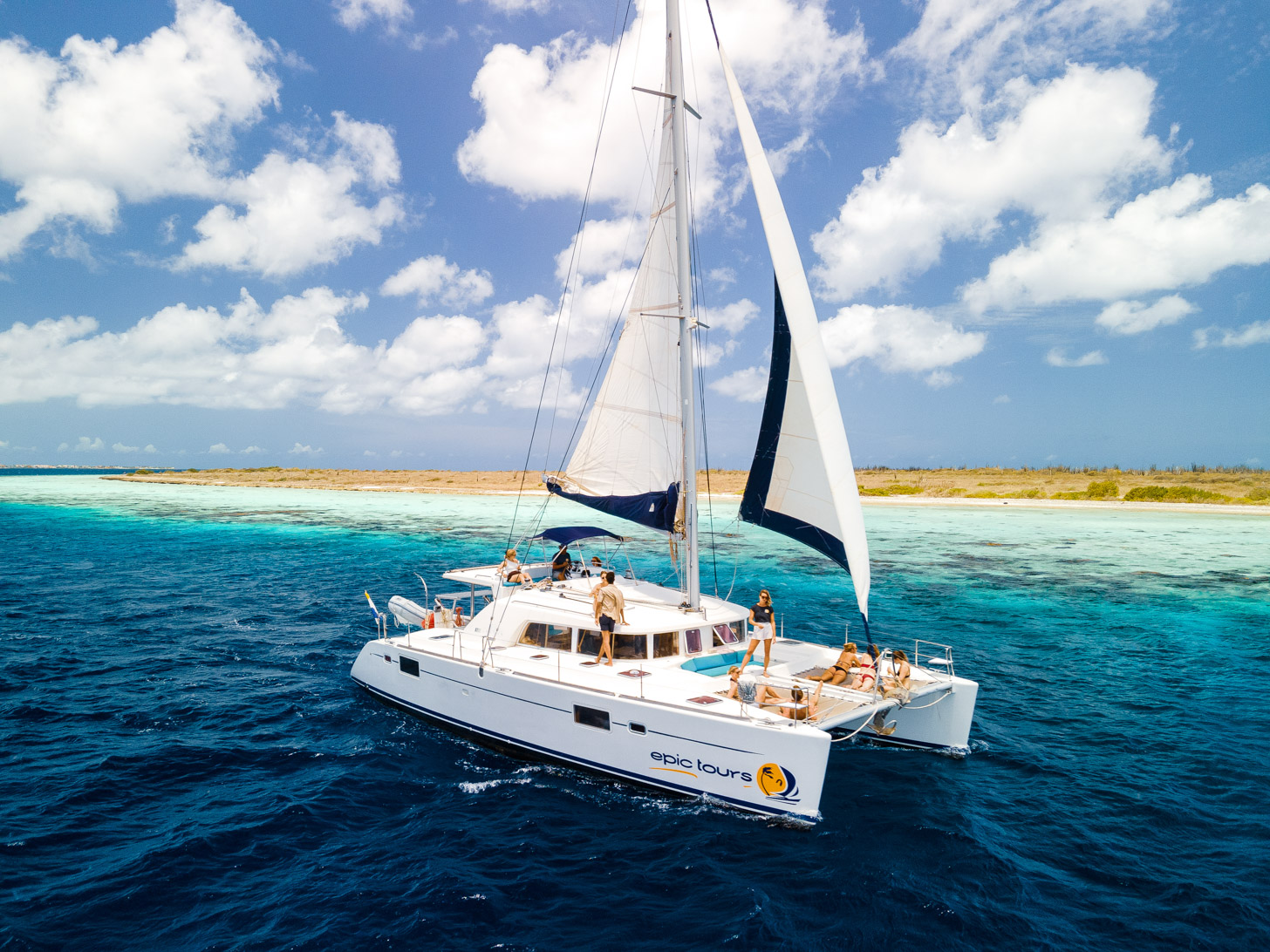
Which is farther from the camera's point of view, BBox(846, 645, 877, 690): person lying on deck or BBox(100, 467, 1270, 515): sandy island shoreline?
BBox(100, 467, 1270, 515): sandy island shoreline

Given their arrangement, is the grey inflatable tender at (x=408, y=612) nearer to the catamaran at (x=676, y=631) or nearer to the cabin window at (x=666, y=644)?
the catamaran at (x=676, y=631)

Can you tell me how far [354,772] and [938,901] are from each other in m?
9.89

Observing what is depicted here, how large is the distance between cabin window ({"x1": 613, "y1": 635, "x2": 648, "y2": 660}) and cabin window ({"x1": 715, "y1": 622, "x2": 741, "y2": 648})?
175 cm

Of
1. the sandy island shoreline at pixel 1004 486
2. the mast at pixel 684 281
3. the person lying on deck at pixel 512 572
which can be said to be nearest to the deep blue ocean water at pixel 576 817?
the person lying on deck at pixel 512 572

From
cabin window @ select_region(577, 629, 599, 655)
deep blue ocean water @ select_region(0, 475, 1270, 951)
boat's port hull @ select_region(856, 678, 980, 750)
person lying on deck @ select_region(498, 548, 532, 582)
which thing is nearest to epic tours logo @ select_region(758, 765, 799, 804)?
deep blue ocean water @ select_region(0, 475, 1270, 951)

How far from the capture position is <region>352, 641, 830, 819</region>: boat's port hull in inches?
384

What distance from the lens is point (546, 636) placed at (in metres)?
14.0

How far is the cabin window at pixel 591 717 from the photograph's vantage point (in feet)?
36.8

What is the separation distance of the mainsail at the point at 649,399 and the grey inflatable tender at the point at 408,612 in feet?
20.4

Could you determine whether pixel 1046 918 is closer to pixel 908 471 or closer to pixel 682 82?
pixel 682 82

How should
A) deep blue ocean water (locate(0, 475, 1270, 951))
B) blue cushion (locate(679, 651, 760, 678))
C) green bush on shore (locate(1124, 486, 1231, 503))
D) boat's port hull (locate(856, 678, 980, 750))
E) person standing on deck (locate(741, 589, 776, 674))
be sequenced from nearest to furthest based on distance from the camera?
deep blue ocean water (locate(0, 475, 1270, 951)) → person standing on deck (locate(741, 589, 776, 674)) → boat's port hull (locate(856, 678, 980, 750)) → blue cushion (locate(679, 651, 760, 678)) → green bush on shore (locate(1124, 486, 1231, 503))

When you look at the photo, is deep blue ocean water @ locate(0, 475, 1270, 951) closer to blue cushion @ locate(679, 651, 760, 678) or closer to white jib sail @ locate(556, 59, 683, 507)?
blue cushion @ locate(679, 651, 760, 678)

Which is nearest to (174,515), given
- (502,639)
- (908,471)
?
(502,639)

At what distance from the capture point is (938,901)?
8.30 m
